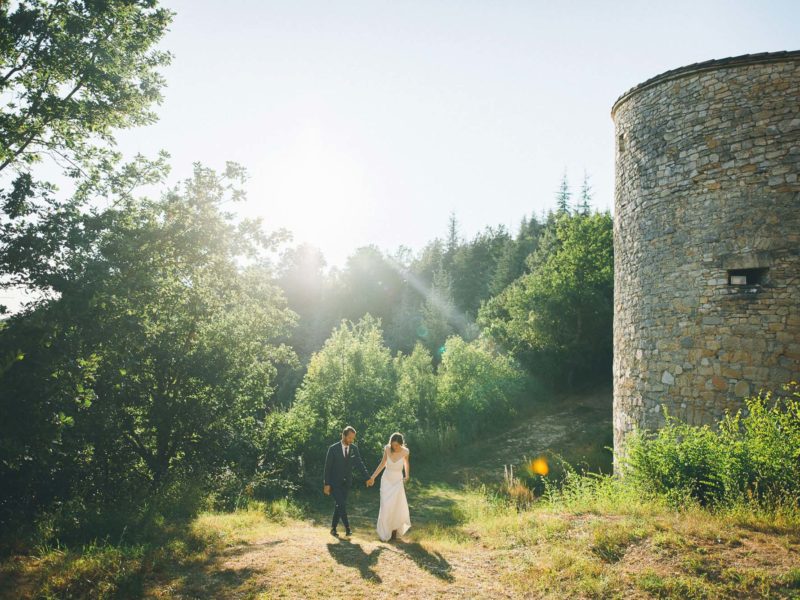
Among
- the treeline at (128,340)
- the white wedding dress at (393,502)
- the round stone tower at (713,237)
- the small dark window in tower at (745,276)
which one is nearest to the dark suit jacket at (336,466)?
the white wedding dress at (393,502)

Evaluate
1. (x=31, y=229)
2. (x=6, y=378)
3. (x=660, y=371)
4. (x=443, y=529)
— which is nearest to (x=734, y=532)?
(x=660, y=371)

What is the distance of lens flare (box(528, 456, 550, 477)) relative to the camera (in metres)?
14.3

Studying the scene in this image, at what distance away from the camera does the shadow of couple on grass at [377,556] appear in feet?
17.7

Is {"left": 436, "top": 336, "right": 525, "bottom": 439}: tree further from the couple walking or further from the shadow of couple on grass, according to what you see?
the shadow of couple on grass

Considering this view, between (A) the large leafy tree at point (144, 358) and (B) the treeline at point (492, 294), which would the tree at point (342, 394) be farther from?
(B) the treeline at point (492, 294)

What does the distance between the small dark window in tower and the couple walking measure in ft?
19.3

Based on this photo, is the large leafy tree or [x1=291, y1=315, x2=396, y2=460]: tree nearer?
the large leafy tree

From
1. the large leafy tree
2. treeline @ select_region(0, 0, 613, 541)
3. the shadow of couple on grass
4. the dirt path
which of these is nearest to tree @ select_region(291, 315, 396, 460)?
treeline @ select_region(0, 0, 613, 541)

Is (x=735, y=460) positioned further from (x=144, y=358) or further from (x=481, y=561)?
(x=144, y=358)

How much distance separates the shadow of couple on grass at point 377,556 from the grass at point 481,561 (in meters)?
0.01

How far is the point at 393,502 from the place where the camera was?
710 centimetres

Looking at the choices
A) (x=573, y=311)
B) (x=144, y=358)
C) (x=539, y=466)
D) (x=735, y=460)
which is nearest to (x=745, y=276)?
(x=735, y=460)

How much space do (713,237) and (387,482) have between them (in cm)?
666

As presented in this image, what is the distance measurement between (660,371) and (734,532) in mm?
3424
